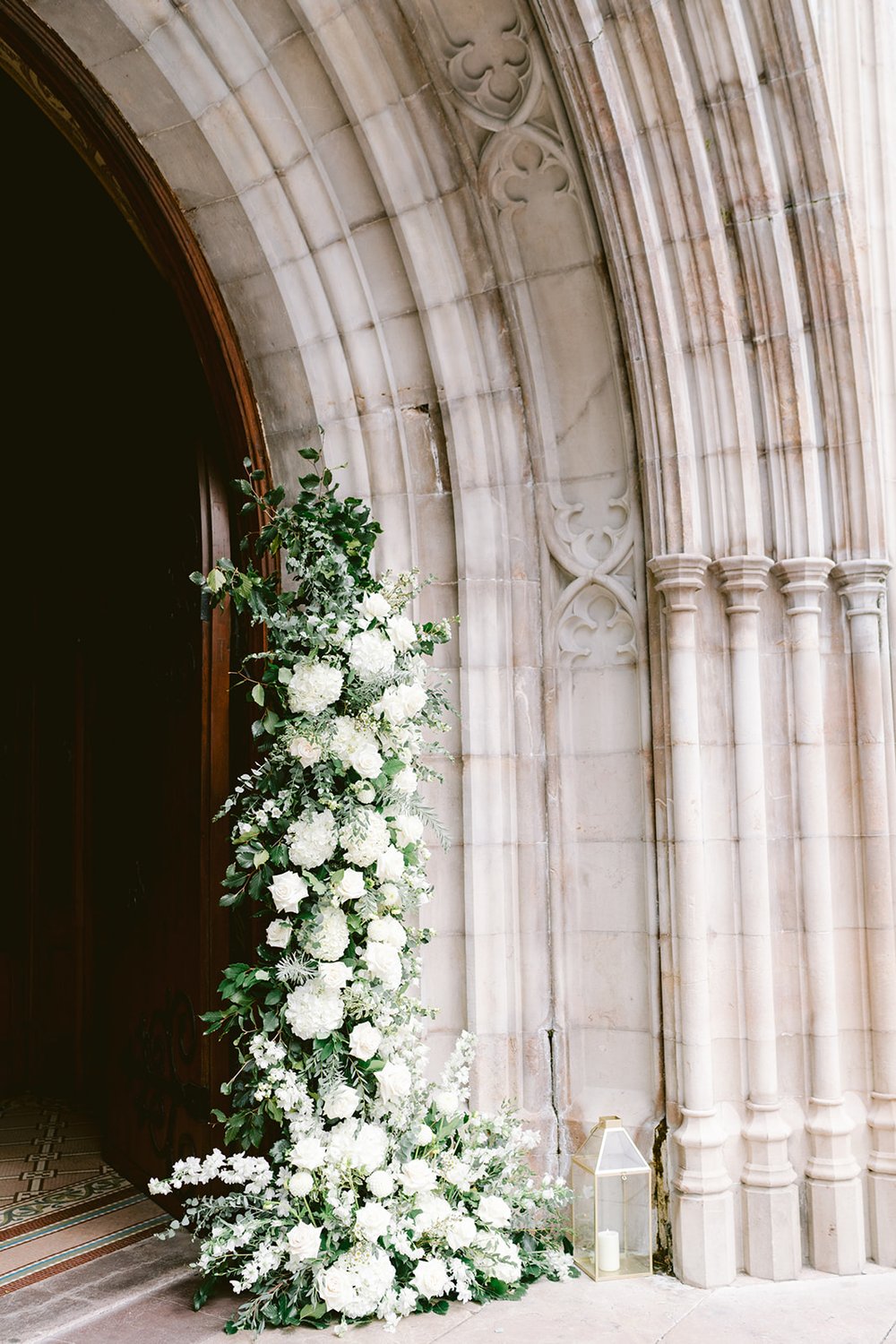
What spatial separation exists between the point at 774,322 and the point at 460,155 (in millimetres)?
1014

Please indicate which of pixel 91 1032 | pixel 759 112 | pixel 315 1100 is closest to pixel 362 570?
pixel 315 1100

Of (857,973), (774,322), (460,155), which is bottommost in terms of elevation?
(857,973)

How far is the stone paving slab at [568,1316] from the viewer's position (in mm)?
2613

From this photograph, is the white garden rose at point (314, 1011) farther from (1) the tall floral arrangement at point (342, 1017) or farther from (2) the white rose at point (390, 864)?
(2) the white rose at point (390, 864)

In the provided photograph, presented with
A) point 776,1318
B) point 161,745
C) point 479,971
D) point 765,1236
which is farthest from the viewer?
point 161,745

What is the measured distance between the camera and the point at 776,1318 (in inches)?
108

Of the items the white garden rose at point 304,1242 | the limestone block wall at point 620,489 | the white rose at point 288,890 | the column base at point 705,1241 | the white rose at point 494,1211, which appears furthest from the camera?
the limestone block wall at point 620,489

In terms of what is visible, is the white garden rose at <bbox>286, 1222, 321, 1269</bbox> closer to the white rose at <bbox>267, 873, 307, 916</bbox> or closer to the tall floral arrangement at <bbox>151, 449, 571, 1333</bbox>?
the tall floral arrangement at <bbox>151, 449, 571, 1333</bbox>

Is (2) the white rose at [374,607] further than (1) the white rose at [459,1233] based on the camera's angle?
Yes

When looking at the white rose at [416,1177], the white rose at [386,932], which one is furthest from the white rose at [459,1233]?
the white rose at [386,932]

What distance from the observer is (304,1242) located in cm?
261

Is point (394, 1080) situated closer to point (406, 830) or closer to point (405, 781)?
point (406, 830)

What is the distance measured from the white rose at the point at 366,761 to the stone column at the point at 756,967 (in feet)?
3.48

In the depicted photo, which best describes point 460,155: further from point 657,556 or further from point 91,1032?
point 91,1032
